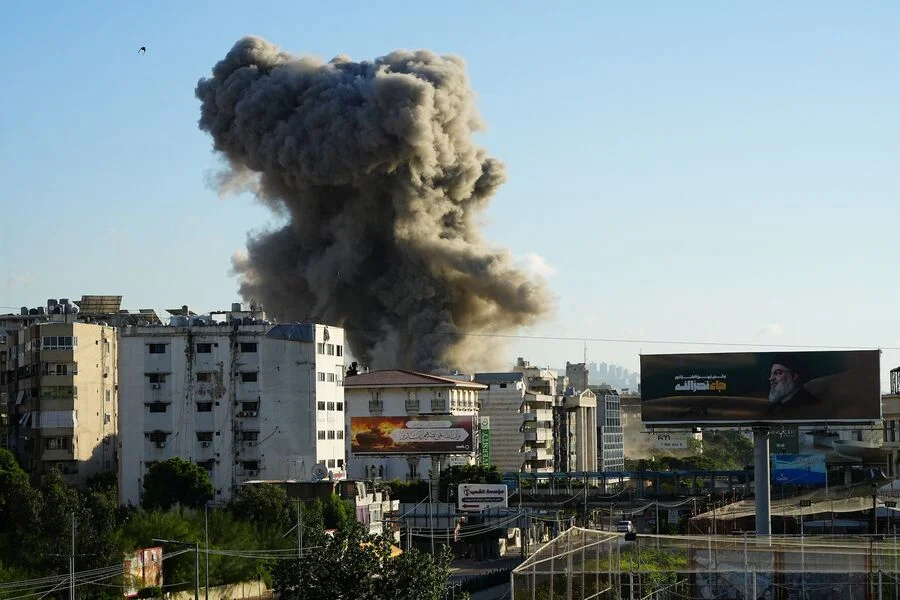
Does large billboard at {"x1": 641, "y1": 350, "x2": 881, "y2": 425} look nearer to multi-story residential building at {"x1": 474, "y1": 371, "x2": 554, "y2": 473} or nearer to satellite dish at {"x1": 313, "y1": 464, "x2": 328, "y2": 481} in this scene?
satellite dish at {"x1": 313, "y1": 464, "x2": 328, "y2": 481}

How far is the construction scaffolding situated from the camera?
111 ft

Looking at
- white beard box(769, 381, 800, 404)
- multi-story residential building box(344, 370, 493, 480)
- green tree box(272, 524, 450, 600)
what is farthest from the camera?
multi-story residential building box(344, 370, 493, 480)

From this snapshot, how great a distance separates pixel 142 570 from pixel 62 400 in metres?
32.3

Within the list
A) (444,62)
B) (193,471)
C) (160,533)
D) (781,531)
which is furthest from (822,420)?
(444,62)

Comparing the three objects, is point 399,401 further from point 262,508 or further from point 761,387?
point 761,387

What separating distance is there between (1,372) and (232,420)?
1839cm

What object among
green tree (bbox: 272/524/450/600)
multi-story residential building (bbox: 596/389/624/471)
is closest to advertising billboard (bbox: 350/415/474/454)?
green tree (bbox: 272/524/450/600)

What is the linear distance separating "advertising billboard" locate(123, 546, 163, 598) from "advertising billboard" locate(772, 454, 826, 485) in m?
38.6

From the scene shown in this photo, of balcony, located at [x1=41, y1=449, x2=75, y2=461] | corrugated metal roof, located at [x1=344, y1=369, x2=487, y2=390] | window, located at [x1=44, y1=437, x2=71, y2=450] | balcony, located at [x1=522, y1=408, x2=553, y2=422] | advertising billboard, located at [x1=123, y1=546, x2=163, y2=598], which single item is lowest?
advertising billboard, located at [x1=123, y1=546, x2=163, y2=598]

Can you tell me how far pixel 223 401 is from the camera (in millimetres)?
78625

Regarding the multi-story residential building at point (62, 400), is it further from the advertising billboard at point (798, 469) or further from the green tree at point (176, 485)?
the advertising billboard at point (798, 469)

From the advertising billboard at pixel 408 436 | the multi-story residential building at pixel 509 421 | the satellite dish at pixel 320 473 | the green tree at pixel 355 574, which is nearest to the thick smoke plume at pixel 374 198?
the multi-story residential building at pixel 509 421

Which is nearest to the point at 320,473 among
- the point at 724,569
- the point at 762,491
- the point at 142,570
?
the point at 142,570

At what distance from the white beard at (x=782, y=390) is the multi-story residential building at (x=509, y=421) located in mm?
52768
